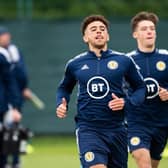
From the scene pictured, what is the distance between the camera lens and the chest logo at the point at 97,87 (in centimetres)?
1151

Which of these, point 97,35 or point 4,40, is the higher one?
point 4,40

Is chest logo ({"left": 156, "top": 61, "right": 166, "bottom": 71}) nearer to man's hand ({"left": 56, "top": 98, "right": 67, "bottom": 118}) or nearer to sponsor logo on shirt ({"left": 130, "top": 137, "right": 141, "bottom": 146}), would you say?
sponsor logo on shirt ({"left": 130, "top": 137, "right": 141, "bottom": 146})

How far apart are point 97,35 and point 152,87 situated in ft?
3.83

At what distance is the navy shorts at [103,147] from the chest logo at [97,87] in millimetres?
383

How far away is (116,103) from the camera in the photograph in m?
11.3

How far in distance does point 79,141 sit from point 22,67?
19.7ft

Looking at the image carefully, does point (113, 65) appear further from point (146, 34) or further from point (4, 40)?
point (4, 40)

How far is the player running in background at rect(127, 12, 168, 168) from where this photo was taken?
12438mm

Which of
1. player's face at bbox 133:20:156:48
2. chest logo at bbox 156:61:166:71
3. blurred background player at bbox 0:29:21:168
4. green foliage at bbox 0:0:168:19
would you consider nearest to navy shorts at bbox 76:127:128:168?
chest logo at bbox 156:61:166:71

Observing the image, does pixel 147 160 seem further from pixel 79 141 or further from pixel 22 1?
pixel 22 1

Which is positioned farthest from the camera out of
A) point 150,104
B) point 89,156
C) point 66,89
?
point 150,104

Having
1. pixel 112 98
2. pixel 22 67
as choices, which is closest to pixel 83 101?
pixel 112 98

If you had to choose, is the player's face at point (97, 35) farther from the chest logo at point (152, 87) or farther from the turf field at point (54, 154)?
the turf field at point (54, 154)

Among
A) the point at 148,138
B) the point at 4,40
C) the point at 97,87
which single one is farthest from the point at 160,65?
the point at 4,40
